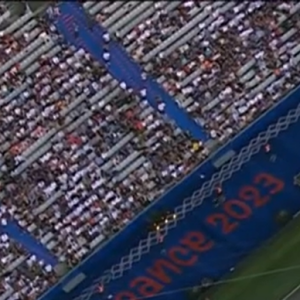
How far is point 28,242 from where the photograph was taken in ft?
49.1

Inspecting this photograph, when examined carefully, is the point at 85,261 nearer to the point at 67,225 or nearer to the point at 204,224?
the point at 67,225

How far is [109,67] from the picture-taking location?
1461 cm

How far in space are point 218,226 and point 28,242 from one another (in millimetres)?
3116

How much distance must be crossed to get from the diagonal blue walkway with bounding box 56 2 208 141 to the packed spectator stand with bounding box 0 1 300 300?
0.12 meters

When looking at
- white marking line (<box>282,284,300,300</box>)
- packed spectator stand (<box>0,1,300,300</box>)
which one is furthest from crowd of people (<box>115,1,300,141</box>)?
white marking line (<box>282,284,300,300</box>)

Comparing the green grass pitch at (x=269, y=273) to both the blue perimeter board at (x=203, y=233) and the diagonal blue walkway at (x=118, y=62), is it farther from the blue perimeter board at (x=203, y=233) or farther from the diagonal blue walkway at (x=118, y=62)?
the diagonal blue walkway at (x=118, y=62)

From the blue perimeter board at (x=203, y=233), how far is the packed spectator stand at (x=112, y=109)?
167mm

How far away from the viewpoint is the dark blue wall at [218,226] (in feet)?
49.0

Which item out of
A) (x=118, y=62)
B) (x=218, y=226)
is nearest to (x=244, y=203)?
(x=218, y=226)

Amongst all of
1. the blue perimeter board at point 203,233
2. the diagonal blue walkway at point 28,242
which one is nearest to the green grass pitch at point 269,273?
the blue perimeter board at point 203,233

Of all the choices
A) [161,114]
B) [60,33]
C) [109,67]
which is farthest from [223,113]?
[60,33]

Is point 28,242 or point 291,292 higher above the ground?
point 28,242

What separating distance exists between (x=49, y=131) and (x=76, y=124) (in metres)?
0.44

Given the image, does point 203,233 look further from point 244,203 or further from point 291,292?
point 291,292
